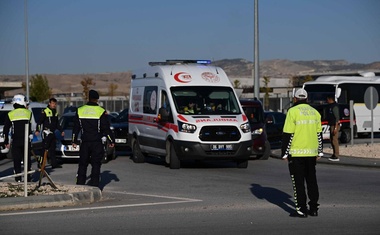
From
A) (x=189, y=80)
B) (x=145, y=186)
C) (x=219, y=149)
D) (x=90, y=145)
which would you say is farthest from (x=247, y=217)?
(x=189, y=80)

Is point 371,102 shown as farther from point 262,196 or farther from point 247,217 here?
point 247,217

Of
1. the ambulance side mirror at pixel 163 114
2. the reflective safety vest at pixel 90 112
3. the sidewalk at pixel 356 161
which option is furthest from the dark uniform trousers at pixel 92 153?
the sidewalk at pixel 356 161

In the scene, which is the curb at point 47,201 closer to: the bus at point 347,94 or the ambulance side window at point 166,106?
the ambulance side window at point 166,106

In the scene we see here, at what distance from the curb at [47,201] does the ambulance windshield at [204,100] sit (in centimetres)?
750

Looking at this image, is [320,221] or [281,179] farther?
[281,179]

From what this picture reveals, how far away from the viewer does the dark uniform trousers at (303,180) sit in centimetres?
1170

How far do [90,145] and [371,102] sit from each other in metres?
14.8

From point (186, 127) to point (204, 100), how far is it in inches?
48.2

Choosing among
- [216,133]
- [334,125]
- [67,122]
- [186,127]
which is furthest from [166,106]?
[334,125]

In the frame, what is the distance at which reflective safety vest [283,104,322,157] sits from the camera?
38.6 feet

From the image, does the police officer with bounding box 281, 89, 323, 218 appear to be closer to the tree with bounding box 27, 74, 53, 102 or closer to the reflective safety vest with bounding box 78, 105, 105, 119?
the reflective safety vest with bounding box 78, 105, 105, 119

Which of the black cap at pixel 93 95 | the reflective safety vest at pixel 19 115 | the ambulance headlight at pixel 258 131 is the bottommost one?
the ambulance headlight at pixel 258 131

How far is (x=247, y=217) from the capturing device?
1197 centimetres

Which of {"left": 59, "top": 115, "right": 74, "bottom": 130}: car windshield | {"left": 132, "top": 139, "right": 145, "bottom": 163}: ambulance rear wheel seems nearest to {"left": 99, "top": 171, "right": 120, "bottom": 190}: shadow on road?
{"left": 132, "top": 139, "right": 145, "bottom": 163}: ambulance rear wheel
